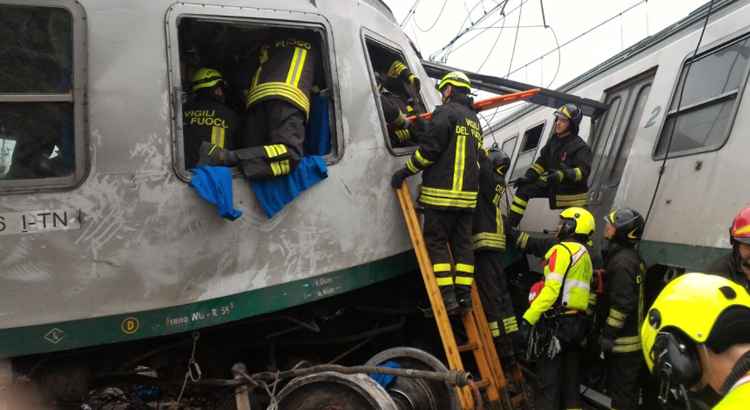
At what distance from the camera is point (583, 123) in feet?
20.4

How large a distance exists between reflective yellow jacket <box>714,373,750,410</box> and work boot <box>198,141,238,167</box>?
2.55 meters

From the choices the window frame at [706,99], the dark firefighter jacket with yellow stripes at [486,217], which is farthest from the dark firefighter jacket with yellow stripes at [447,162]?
the window frame at [706,99]

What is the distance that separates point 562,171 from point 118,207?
390cm

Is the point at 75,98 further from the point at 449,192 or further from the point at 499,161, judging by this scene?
the point at 499,161

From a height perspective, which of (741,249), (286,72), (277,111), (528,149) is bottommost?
(741,249)

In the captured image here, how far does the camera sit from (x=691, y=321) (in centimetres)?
156

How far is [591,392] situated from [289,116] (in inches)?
Result: 147

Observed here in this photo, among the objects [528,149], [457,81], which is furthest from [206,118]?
[528,149]

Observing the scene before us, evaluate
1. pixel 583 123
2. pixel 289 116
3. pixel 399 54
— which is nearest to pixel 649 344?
pixel 289 116

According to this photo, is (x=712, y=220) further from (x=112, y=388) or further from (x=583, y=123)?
(x=112, y=388)

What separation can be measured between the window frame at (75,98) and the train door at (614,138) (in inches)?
174

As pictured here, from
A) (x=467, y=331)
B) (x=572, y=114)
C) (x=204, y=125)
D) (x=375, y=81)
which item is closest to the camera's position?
(x=204, y=125)

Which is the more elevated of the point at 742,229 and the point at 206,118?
the point at 206,118

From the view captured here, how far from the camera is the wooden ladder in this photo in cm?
356
